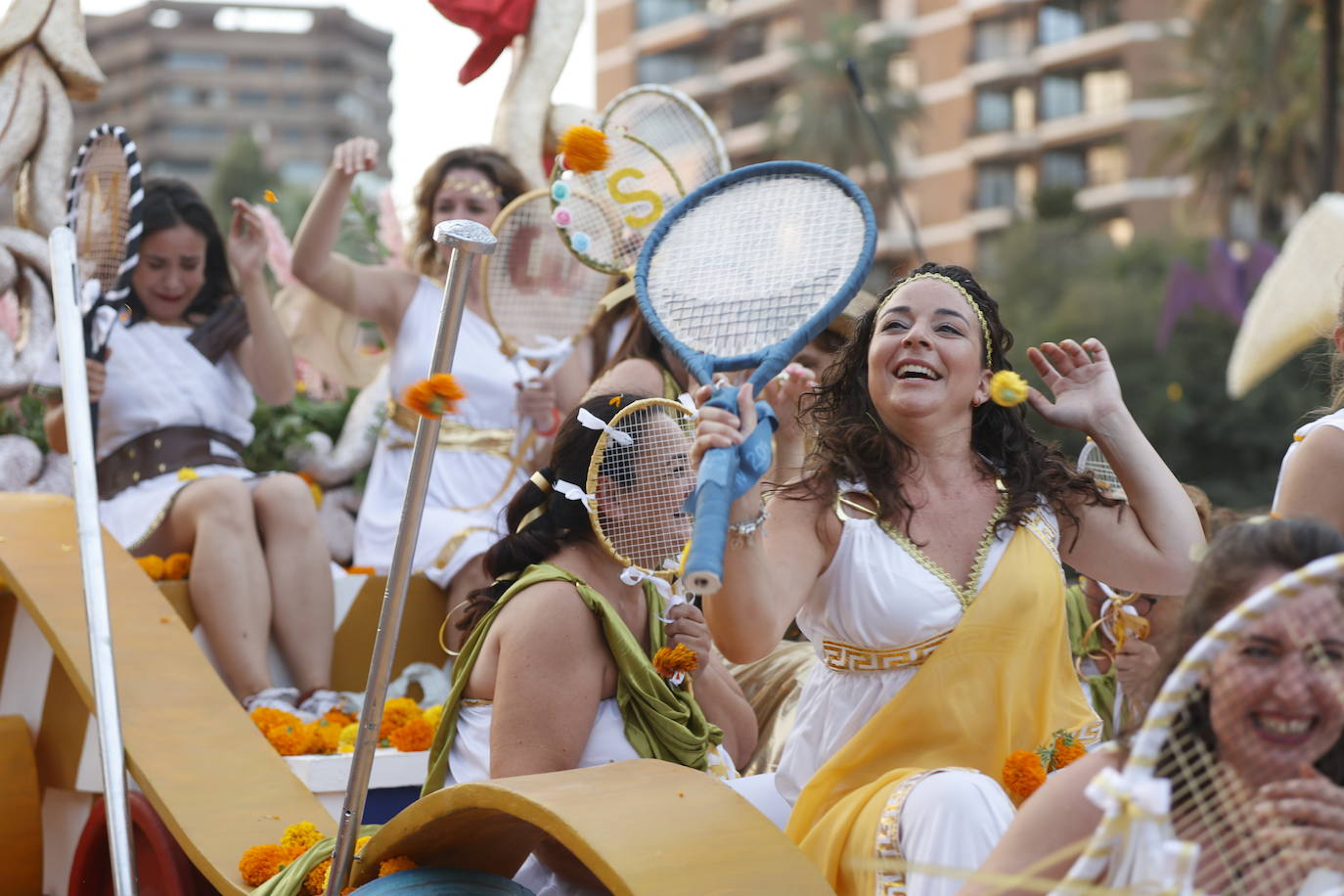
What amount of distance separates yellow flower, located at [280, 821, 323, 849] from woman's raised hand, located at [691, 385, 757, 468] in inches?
59.0

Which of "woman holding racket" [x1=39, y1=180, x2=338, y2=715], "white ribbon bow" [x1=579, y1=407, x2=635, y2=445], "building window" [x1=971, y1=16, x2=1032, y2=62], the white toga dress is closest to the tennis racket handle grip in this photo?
"white ribbon bow" [x1=579, y1=407, x2=635, y2=445]

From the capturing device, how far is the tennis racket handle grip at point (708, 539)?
2365mm

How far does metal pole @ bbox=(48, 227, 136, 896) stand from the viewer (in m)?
3.58

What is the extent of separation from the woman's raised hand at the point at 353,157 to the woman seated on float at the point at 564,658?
1.83 m

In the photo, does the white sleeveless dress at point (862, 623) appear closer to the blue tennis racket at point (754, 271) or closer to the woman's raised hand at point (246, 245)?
the blue tennis racket at point (754, 271)

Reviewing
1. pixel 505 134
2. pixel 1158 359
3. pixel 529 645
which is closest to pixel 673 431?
pixel 529 645

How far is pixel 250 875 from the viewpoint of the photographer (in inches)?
138

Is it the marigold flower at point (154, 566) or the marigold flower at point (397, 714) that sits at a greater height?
the marigold flower at point (154, 566)

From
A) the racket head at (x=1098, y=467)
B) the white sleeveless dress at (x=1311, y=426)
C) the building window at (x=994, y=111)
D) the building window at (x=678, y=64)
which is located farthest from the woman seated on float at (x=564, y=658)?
the building window at (x=678, y=64)

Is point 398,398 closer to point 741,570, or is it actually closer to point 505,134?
point 505,134

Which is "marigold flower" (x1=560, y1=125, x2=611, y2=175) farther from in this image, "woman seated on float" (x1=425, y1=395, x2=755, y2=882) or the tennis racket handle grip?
the tennis racket handle grip

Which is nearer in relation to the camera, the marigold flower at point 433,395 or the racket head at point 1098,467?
the marigold flower at point 433,395

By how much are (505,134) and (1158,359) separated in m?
27.3

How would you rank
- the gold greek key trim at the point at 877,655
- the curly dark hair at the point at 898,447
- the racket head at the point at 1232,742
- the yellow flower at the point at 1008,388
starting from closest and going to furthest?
the racket head at the point at 1232,742 → the yellow flower at the point at 1008,388 → the gold greek key trim at the point at 877,655 → the curly dark hair at the point at 898,447
